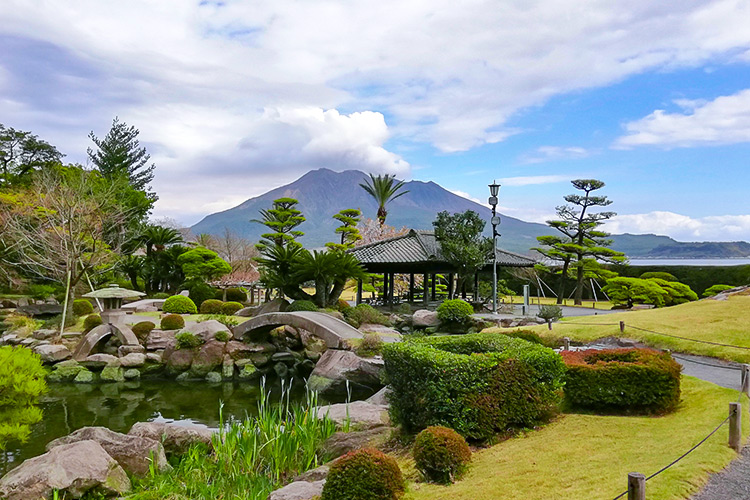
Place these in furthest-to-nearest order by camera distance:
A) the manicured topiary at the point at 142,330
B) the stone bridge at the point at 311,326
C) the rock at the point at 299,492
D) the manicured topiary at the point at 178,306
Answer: the manicured topiary at the point at 178,306 < the manicured topiary at the point at 142,330 < the stone bridge at the point at 311,326 < the rock at the point at 299,492

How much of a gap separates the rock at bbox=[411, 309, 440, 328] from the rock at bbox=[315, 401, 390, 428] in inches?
472

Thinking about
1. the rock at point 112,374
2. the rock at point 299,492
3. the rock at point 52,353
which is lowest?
the rock at point 112,374

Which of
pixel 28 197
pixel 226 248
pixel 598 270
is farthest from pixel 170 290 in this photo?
pixel 598 270

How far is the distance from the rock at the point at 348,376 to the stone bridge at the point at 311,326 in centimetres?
90

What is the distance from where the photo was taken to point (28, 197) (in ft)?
79.5

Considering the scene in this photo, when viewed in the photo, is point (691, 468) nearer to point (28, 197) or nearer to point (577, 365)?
point (577, 365)

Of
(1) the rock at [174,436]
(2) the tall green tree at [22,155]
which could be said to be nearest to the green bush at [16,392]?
(1) the rock at [174,436]

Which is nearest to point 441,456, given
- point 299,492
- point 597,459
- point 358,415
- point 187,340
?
point 299,492

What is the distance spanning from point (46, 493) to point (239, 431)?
2.34 m

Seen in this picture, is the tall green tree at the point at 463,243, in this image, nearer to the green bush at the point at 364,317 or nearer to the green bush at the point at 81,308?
the green bush at the point at 364,317

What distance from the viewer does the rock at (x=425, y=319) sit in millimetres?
20422

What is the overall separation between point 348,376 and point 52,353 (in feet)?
30.5

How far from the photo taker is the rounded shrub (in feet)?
63.9

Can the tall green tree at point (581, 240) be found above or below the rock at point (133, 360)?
above
